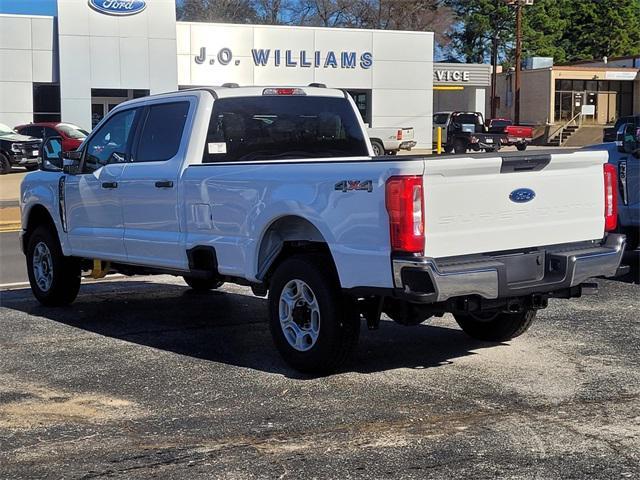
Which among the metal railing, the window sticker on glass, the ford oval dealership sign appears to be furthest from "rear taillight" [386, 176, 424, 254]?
the metal railing

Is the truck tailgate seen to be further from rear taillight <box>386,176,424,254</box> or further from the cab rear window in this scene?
the cab rear window

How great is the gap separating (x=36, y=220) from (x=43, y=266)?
0.52 m

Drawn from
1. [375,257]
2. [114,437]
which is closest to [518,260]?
[375,257]

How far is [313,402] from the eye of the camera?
5715mm

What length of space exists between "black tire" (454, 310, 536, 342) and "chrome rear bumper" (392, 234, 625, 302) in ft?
3.06

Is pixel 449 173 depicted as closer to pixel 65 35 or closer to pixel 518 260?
pixel 518 260

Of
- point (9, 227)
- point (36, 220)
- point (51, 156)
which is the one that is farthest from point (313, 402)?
point (9, 227)

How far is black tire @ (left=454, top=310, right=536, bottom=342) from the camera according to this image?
721 cm

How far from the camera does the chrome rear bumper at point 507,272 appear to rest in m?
5.54

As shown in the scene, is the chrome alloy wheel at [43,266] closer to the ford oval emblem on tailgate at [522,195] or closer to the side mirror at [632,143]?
the ford oval emblem on tailgate at [522,195]

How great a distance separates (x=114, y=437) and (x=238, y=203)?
6.99 feet

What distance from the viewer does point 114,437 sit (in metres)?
5.11

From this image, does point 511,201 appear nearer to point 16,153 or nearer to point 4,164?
point 16,153

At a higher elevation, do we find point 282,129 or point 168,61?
point 168,61
